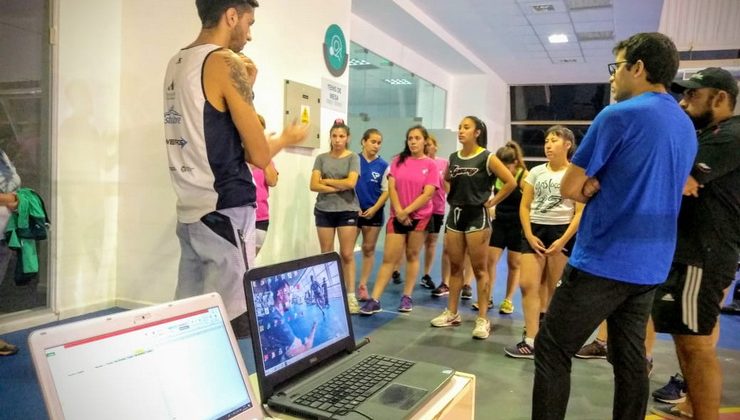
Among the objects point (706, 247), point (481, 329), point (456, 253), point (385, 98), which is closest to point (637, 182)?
point (706, 247)

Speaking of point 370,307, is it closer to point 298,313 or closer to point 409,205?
point 409,205

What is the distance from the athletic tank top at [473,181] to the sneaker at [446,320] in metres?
0.82

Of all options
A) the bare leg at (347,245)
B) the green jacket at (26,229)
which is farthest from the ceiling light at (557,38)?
the green jacket at (26,229)

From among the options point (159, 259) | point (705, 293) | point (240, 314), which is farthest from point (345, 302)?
point (159, 259)

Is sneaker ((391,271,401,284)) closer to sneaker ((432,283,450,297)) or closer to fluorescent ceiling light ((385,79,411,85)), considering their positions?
sneaker ((432,283,450,297))

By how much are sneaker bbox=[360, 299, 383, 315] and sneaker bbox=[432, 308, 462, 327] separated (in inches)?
18.9

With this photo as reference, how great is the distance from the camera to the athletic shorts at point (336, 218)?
4250 mm

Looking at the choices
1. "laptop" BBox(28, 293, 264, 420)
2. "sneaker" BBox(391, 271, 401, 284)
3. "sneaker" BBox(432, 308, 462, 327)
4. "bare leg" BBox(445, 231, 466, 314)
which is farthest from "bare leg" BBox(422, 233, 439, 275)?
"laptop" BBox(28, 293, 264, 420)

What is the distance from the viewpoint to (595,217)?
1810 millimetres

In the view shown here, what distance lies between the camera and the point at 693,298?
6.97 ft

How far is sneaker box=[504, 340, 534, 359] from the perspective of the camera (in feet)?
10.7

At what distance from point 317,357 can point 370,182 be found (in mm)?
3442

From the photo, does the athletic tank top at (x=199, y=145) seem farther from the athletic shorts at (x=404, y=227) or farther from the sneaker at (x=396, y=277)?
the sneaker at (x=396, y=277)

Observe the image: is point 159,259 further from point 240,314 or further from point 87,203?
point 240,314
